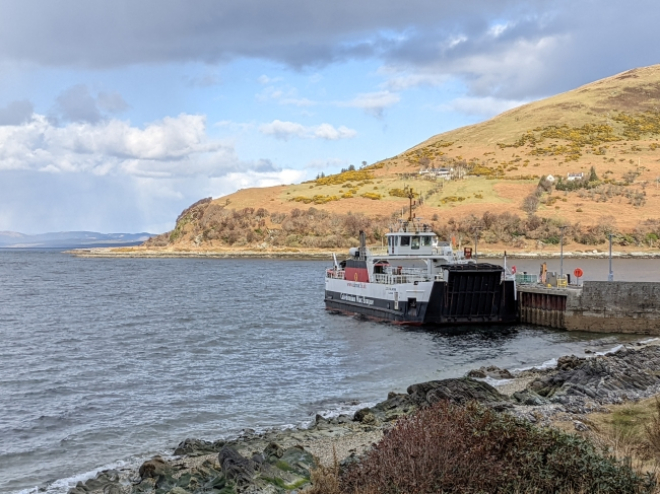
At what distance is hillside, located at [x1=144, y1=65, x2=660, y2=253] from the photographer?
336 feet

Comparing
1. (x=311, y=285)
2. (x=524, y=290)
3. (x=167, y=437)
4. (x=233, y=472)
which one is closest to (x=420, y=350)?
(x=524, y=290)

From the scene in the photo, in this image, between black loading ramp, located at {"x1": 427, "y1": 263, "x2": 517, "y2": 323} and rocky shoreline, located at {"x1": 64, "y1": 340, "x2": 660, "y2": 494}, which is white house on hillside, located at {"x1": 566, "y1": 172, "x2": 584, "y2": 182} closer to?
black loading ramp, located at {"x1": 427, "y1": 263, "x2": 517, "y2": 323}

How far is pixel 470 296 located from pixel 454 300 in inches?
35.4

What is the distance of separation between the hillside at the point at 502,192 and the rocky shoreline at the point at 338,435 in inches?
3233

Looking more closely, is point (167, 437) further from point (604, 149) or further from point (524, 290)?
point (604, 149)

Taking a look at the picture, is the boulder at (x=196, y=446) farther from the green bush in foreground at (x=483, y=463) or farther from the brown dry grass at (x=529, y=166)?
the brown dry grass at (x=529, y=166)

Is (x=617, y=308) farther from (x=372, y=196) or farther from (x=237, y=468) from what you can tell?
(x=372, y=196)

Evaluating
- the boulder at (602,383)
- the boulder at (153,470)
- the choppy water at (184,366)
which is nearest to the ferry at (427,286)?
the choppy water at (184,366)

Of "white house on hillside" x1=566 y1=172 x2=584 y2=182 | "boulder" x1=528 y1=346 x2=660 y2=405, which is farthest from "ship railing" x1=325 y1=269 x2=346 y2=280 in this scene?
"white house on hillside" x1=566 y1=172 x2=584 y2=182

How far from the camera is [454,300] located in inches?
1448

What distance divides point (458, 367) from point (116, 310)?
2824cm

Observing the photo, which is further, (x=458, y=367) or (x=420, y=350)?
(x=420, y=350)

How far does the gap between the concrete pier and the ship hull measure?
233cm

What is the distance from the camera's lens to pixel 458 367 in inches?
1051
